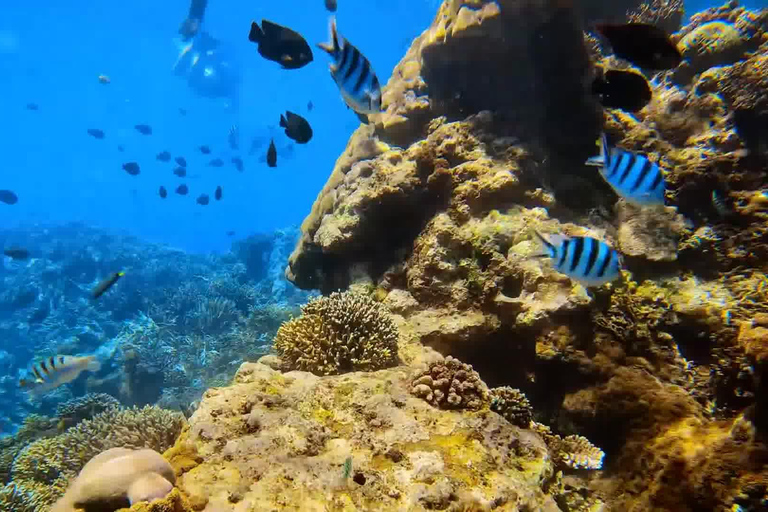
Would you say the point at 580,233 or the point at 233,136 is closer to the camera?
the point at 580,233

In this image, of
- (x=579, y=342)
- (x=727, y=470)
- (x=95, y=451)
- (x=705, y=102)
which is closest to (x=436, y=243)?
(x=579, y=342)

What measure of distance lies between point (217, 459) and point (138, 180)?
154m

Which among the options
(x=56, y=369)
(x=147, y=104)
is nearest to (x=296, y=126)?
(x=56, y=369)

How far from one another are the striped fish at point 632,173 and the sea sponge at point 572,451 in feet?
7.17

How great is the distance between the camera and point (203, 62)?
40438mm

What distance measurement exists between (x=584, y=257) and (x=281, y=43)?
353 cm

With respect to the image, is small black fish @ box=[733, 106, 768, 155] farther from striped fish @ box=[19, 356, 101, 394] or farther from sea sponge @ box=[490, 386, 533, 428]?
striped fish @ box=[19, 356, 101, 394]

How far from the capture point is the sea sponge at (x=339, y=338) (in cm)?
411

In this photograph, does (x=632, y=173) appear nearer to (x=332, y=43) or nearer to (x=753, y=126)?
(x=332, y=43)

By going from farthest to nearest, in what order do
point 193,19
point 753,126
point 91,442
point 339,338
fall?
point 193,19 → point 753,126 → point 91,442 → point 339,338

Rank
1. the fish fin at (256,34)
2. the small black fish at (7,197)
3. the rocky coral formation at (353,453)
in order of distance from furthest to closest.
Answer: the small black fish at (7,197) < the fish fin at (256,34) < the rocky coral formation at (353,453)

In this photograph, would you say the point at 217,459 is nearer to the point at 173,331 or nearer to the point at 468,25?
the point at 468,25

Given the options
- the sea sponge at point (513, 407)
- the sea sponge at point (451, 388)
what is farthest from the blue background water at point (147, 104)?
the sea sponge at point (513, 407)

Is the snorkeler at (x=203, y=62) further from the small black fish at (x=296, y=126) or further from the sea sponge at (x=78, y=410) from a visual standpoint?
the small black fish at (x=296, y=126)
